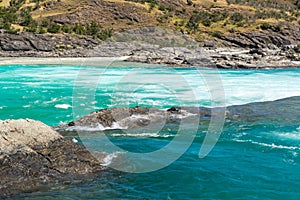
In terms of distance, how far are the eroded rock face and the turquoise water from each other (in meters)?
0.54

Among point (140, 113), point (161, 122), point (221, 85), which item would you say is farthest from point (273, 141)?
point (221, 85)

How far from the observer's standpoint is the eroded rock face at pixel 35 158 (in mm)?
10977

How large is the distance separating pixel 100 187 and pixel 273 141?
911 cm

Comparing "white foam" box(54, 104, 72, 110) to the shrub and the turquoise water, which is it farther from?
the shrub

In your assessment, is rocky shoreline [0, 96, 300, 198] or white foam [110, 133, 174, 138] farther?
white foam [110, 133, 174, 138]

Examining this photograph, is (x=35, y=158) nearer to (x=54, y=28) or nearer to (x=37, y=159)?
(x=37, y=159)

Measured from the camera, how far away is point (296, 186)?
1234cm

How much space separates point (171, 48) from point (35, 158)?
244ft

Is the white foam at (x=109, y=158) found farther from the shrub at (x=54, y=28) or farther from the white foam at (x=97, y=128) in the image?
the shrub at (x=54, y=28)

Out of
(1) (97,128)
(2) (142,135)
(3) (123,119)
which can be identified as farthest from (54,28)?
(2) (142,135)

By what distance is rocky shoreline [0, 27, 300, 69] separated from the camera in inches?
2594

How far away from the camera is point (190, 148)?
1608 cm

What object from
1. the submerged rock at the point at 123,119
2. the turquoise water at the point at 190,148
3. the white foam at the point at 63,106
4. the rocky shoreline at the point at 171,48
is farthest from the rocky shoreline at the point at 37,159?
the rocky shoreline at the point at 171,48

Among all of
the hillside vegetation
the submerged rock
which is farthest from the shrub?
the submerged rock
